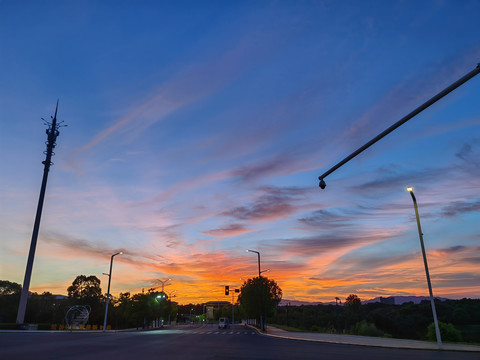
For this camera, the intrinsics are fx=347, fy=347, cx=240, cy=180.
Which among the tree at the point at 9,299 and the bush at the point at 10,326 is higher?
the tree at the point at 9,299

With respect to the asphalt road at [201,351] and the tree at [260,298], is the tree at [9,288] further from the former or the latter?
the asphalt road at [201,351]

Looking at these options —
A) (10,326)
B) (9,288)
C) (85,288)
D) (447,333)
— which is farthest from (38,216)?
(447,333)

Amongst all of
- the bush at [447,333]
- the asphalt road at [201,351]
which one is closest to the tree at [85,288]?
the asphalt road at [201,351]

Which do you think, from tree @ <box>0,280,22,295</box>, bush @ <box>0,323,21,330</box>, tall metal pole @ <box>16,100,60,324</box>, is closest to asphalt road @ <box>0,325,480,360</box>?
bush @ <box>0,323,21,330</box>

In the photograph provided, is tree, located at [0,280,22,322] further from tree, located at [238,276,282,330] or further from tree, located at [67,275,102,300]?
tree, located at [238,276,282,330]

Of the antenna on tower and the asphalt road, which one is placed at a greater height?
the antenna on tower

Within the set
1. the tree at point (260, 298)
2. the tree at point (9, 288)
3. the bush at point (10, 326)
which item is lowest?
the bush at point (10, 326)

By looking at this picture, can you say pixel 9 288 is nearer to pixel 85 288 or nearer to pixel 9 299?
pixel 9 299

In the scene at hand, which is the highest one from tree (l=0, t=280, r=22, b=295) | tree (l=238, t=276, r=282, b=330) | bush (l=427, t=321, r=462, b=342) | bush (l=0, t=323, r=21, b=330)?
tree (l=0, t=280, r=22, b=295)

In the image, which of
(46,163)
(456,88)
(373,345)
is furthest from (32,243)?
(456,88)

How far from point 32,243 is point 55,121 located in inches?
994

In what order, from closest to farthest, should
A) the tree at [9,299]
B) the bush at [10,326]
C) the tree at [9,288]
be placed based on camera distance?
1. the bush at [10,326]
2. the tree at [9,299]
3. the tree at [9,288]

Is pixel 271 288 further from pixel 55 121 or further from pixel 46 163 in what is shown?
pixel 55 121

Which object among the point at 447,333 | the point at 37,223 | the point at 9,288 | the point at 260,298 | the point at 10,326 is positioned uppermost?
the point at 37,223
